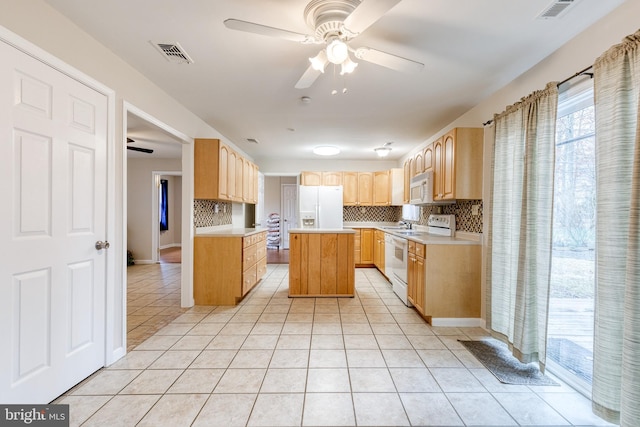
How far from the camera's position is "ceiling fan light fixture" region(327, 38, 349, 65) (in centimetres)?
163

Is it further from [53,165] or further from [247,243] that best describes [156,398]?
[247,243]

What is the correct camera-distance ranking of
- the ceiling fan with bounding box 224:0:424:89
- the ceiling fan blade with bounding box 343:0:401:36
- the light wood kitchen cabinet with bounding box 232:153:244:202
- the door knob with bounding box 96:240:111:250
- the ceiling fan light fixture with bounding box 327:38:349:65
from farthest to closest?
the light wood kitchen cabinet with bounding box 232:153:244:202 < the door knob with bounding box 96:240:111:250 < the ceiling fan light fixture with bounding box 327:38:349:65 < the ceiling fan with bounding box 224:0:424:89 < the ceiling fan blade with bounding box 343:0:401:36

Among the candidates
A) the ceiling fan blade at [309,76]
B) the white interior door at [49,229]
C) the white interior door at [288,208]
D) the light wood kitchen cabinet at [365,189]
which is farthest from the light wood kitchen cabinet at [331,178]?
the white interior door at [49,229]

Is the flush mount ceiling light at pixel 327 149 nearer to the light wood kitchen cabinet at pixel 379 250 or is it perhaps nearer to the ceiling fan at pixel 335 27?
the light wood kitchen cabinet at pixel 379 250

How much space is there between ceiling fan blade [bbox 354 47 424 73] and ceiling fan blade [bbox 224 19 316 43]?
0.33m

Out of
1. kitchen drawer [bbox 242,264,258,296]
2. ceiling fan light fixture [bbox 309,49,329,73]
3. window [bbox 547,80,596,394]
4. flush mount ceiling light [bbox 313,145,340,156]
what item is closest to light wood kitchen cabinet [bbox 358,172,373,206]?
flush mount ceiling light [bbox 313,145,340,156]

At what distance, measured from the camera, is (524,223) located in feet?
7.32

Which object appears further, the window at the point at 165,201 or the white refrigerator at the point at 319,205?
the window at the point at 165,201

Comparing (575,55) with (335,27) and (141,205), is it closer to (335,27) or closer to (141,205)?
(335,27)

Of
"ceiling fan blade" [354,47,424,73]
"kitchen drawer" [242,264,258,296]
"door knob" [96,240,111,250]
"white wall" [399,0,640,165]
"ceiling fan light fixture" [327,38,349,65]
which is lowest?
"kitchen drawer" [242,264,258,296]

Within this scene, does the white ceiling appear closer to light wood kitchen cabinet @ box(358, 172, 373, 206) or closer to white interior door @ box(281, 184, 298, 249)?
light wood kitchen cabinet @ box(358, 172, 373, 206)

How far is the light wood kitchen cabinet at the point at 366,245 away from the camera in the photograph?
6.18 m

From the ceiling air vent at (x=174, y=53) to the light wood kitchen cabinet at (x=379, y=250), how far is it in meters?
4.31

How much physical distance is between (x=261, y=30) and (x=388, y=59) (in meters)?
0.82
